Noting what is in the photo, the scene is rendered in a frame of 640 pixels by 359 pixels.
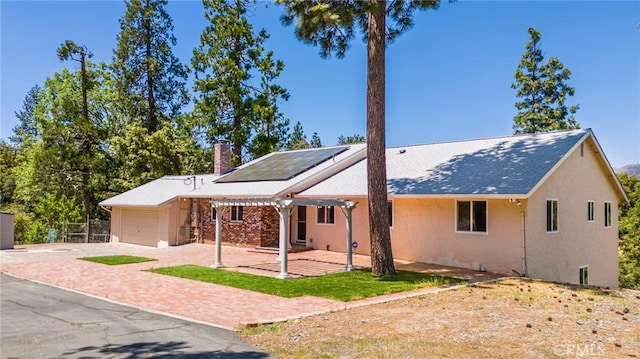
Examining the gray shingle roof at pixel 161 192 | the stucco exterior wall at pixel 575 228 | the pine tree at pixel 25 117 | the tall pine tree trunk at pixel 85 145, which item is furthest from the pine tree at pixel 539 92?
the pine tree at pixel 25 117

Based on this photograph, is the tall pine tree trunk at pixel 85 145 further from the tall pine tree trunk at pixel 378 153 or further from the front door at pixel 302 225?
the tall pine tree trunk at pixel 378 153

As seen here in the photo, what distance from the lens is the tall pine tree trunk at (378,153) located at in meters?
14.2

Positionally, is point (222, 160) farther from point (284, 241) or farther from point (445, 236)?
point (445, 236)

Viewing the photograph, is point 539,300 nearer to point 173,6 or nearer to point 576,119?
point 576,119

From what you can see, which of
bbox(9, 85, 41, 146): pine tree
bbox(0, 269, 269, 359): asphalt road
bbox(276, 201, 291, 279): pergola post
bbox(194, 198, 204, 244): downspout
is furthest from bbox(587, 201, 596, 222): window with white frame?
bbox(9, 85, 41, 146): pine tree

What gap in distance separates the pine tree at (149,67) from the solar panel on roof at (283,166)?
16.9 meters

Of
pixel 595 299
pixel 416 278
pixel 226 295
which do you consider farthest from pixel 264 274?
pixel 595 299

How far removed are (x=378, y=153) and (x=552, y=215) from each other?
6445 millimetres

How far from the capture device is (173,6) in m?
40.5

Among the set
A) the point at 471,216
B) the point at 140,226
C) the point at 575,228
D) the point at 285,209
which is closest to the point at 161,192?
the point at 140,226

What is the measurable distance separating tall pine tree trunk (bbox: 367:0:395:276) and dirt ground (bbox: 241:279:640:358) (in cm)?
343

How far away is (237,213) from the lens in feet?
75.4

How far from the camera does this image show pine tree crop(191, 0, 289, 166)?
3659 cm

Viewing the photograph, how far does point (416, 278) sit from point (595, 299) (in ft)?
14.8
